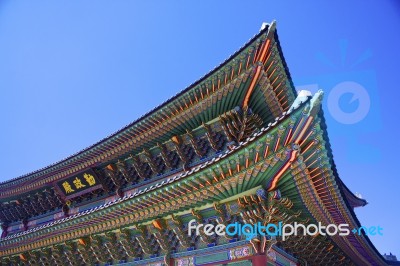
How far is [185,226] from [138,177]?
19.8ft

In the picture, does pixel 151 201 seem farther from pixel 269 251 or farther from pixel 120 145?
pixel 120 145

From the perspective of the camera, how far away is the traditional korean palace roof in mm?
8211

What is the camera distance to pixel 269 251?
29.5 ft

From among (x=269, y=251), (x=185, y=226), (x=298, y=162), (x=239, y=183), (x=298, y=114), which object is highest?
(x=298, y=114)

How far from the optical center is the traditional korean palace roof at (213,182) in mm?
8211

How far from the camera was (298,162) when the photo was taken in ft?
25.7

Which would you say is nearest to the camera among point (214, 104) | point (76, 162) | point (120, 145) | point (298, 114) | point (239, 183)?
point (298, 114)

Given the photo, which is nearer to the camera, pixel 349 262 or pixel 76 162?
pixel 349 262

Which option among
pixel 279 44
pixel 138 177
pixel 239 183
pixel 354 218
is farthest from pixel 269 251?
pixel 138 177

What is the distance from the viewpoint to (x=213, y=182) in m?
8.99

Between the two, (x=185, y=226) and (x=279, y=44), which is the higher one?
(x=279, y=44)

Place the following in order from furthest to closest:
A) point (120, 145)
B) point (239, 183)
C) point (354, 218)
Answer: point (120, 145) → point (354, 218) → point (239, 183)

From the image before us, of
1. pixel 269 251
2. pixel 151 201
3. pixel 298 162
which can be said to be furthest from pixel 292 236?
pixel 151 201

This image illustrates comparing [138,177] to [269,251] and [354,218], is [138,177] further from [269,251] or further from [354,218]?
[354,218]
